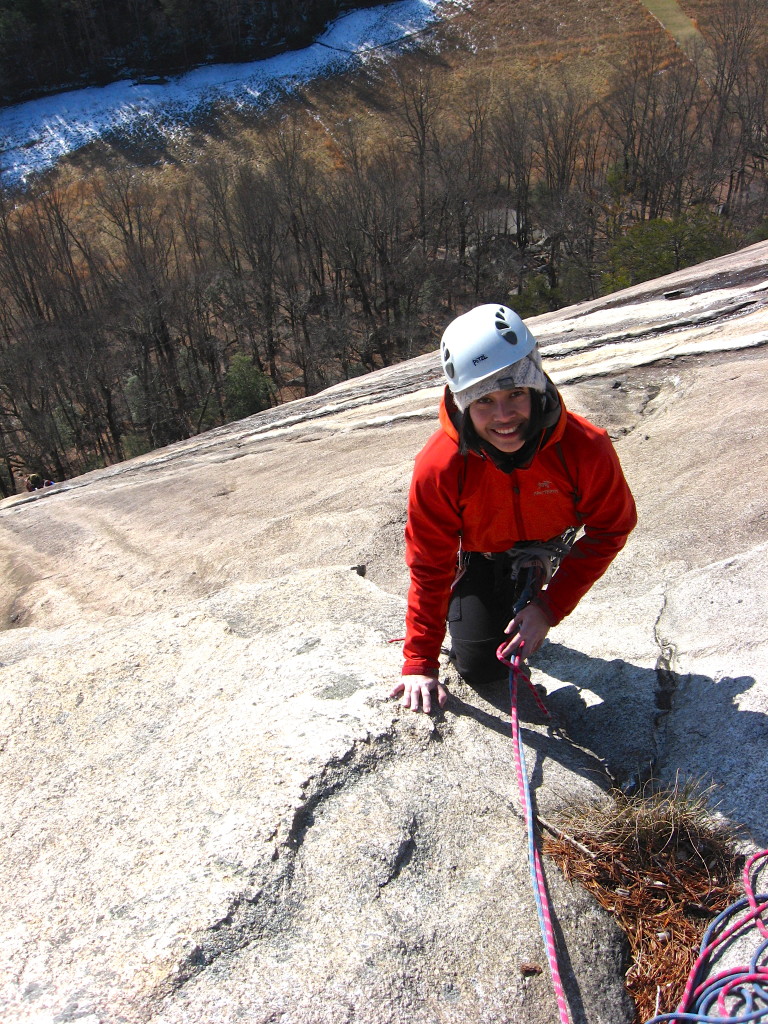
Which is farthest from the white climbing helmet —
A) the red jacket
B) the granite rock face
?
the granite rock face

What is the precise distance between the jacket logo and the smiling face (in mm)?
240

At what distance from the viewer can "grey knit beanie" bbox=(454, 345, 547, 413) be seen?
224 cm

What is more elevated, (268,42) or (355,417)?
(268,42)

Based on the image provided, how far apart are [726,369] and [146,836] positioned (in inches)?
204

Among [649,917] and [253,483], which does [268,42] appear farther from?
[649,917]

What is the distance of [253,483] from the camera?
21.6ft

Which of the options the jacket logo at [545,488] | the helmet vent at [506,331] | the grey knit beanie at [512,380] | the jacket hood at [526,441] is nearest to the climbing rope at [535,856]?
the jacket logo at [545,488]

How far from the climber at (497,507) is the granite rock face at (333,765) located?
0.29 metres

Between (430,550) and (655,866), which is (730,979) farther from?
(430,550)

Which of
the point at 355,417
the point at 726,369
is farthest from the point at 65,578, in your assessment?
the point at 726,369

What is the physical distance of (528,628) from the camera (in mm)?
2607

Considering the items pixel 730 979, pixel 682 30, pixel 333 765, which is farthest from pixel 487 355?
pixel 682 30

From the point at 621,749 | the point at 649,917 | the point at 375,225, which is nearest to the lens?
the point at 649,917

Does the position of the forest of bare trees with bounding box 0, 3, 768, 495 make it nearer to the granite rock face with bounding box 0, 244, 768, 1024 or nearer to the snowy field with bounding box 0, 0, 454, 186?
the snowy field with bounding box 0, 0, 454, 186
